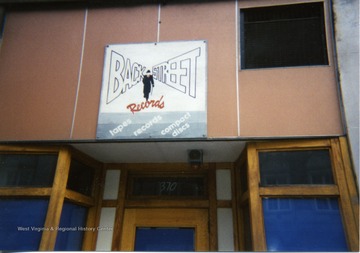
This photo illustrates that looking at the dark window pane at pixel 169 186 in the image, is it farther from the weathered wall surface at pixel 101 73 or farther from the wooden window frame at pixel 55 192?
the weathered wall surface at pixel 101 73

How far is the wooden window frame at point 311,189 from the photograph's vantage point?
3.60 metres

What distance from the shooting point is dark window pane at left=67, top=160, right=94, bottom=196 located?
455 centimetres

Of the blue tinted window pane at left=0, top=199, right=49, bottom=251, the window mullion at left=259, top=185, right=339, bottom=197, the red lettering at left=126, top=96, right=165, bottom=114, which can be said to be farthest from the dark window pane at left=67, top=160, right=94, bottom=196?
the window mullion at left=259, top=185, right=339, bottom=197

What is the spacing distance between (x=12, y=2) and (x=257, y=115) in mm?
4078

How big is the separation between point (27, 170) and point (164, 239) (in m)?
2.16

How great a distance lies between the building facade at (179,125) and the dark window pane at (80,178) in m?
0.03

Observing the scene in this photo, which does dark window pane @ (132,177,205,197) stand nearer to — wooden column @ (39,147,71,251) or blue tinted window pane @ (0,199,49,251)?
wooden column @ (39,147,71,251)

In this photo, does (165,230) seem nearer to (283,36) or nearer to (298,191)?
(298,191)

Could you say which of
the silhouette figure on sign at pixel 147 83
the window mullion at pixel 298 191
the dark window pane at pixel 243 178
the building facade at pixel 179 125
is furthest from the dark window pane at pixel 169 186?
the silhouette figure on sign at pixel 147 83

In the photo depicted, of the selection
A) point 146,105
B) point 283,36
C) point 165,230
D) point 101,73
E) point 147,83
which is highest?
point 283,36

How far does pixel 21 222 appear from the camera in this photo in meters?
4.12

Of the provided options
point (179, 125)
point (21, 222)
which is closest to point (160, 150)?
point (179, 125)

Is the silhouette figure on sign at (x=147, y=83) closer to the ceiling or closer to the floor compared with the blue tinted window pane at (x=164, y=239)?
closer to the ceiling

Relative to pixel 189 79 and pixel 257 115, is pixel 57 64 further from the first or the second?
pixel 257 115
